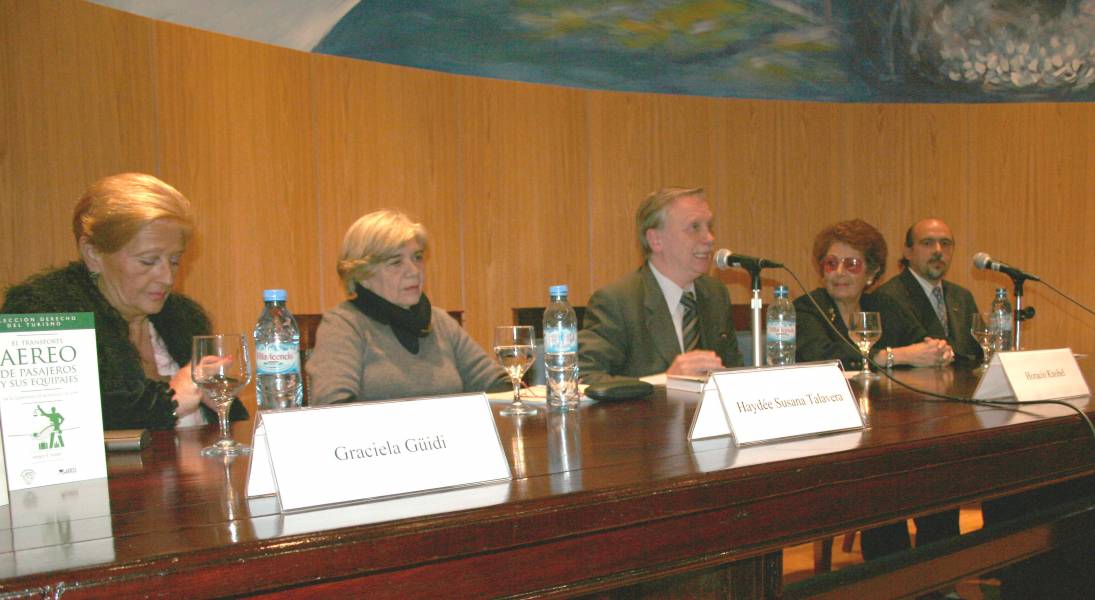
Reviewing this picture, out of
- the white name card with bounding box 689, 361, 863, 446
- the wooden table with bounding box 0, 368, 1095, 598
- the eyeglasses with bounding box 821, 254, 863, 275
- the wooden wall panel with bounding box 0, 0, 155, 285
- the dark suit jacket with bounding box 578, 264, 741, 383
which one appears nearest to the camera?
the wooden table with bounding box 0, 368, 1095, 598

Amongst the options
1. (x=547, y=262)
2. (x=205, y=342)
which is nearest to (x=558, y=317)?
(x=205, y=342)

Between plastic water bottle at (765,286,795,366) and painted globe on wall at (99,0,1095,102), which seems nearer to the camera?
plastic water bottle at (765,286,795,366)

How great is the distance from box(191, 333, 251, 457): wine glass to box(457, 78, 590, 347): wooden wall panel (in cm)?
307

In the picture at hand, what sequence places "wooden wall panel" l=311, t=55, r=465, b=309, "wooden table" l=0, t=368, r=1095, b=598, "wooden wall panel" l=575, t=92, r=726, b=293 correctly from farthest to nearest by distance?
"wooden wall panel" l=575, t=92, r=726, b=293 < "wooden wall panel" l=311, t=55, r=465, b=309 < "wooden table" l=0, t=368, r=1095, b=598

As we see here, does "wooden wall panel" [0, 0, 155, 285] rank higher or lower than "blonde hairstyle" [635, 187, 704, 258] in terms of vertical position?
higher

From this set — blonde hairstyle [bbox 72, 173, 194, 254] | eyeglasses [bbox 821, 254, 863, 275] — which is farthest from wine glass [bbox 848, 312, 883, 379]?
blonde hairstyle [bbox 72, 173, 194, 254]

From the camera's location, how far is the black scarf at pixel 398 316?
2594 millimetres

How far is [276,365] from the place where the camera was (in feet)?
5.18

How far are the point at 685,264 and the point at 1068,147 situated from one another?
429 centimetres

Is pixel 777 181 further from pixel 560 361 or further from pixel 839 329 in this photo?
pixel 560 361

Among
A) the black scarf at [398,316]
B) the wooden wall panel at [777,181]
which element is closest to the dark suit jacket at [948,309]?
the wooden wall panel at [777,181]

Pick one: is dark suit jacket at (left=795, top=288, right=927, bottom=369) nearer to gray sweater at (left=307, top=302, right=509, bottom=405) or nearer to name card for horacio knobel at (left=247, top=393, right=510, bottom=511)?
gray sweater at (left=307, top=302, right=509, bottom=405)

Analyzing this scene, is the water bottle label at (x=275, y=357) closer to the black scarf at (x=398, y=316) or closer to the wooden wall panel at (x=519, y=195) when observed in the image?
the black scarf at (x=398, y=316)

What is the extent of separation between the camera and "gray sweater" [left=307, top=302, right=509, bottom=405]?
2.39m
